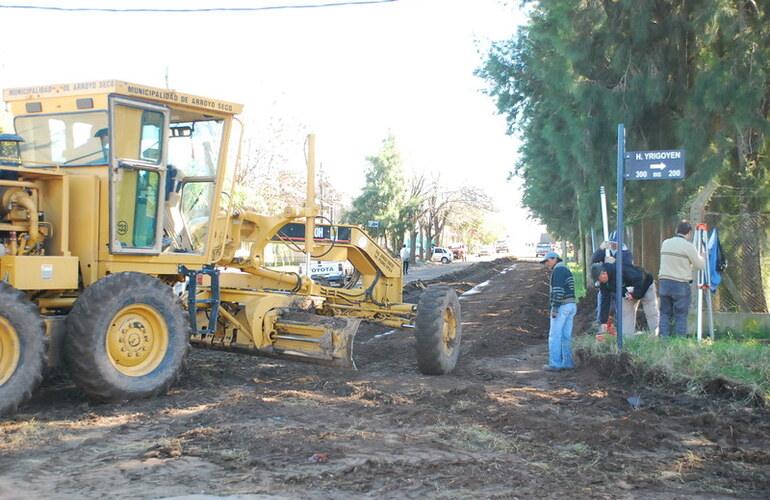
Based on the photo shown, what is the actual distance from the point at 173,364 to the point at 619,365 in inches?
206

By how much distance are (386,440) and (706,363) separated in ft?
13.3

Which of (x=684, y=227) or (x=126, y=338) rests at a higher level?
(x=684, y=227)

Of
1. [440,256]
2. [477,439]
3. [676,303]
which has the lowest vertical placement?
[477,439]

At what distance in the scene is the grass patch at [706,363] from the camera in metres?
7.73

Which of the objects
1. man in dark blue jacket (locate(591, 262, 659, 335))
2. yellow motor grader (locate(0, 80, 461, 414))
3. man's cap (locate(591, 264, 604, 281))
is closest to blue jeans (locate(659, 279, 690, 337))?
man in dark blue jacket (locate(591, 262, 659, 335))

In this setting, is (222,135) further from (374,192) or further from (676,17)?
(374,192)

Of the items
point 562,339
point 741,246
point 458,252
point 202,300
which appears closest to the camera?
point 202,300

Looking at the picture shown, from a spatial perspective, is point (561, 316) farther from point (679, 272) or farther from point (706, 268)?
point (706, 268)

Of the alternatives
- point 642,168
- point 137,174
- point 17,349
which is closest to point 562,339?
point 642,168

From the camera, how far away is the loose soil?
16.6 feet

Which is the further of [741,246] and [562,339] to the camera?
[741,246]

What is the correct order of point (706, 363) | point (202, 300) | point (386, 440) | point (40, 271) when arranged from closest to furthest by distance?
point (386, 440), point (40, 271), point (706, 363), point (202, 300)

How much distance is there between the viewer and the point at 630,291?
439 inches

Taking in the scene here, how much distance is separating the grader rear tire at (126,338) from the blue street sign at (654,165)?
5.71 m
